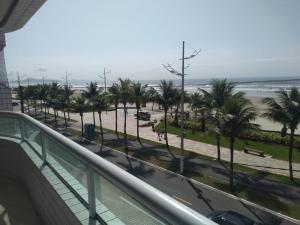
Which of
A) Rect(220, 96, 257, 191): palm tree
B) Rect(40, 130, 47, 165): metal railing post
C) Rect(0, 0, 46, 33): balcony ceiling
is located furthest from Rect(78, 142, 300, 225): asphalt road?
Rect(0, 0, 46, 33): balcony ceiling

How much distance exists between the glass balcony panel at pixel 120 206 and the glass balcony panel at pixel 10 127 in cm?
487

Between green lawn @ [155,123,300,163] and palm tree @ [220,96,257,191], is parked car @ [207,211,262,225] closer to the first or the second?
palm tree @ [220,96,257,191]

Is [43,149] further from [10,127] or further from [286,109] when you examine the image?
[286,109]

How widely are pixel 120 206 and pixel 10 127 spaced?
5.70 meters

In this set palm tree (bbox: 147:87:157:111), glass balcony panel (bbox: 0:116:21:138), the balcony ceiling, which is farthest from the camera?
palm tree (bbox: 147:87:157:111)

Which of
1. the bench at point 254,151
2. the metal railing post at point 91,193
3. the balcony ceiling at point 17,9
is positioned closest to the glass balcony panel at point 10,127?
the metal railing post at point 91,193

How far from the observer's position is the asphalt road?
15289 mm

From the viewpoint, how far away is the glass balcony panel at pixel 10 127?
7.07m

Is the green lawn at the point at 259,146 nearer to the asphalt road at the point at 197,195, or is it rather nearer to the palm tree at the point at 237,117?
the asphalt road at the point at 197,195

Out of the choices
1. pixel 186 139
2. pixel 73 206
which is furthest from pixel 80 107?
pixel 73 206

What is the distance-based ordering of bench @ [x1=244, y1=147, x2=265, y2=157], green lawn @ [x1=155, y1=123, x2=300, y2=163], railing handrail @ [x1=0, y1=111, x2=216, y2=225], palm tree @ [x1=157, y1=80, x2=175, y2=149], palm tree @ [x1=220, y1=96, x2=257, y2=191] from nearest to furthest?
railing handrail @ [x1=0, y1=111, x2=216, y2=225] → palm tree @ [x1=220, y1=96, x2=257, y2=191] → bench @ [x1=244, y1=147, x2=265, y2=157] → green lawn @ [x1=155, y1=123, x2=300, y2=163] → palm tree @ [x1=157, y1=80, x2=175, y2=149]

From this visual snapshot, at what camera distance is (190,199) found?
1733 centimetres

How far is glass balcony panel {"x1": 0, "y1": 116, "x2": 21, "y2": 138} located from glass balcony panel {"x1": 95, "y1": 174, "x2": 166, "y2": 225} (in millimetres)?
4873

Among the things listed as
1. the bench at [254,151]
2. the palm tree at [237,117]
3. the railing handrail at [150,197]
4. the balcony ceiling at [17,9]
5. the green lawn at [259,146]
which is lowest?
the green lawn at [259,146]
